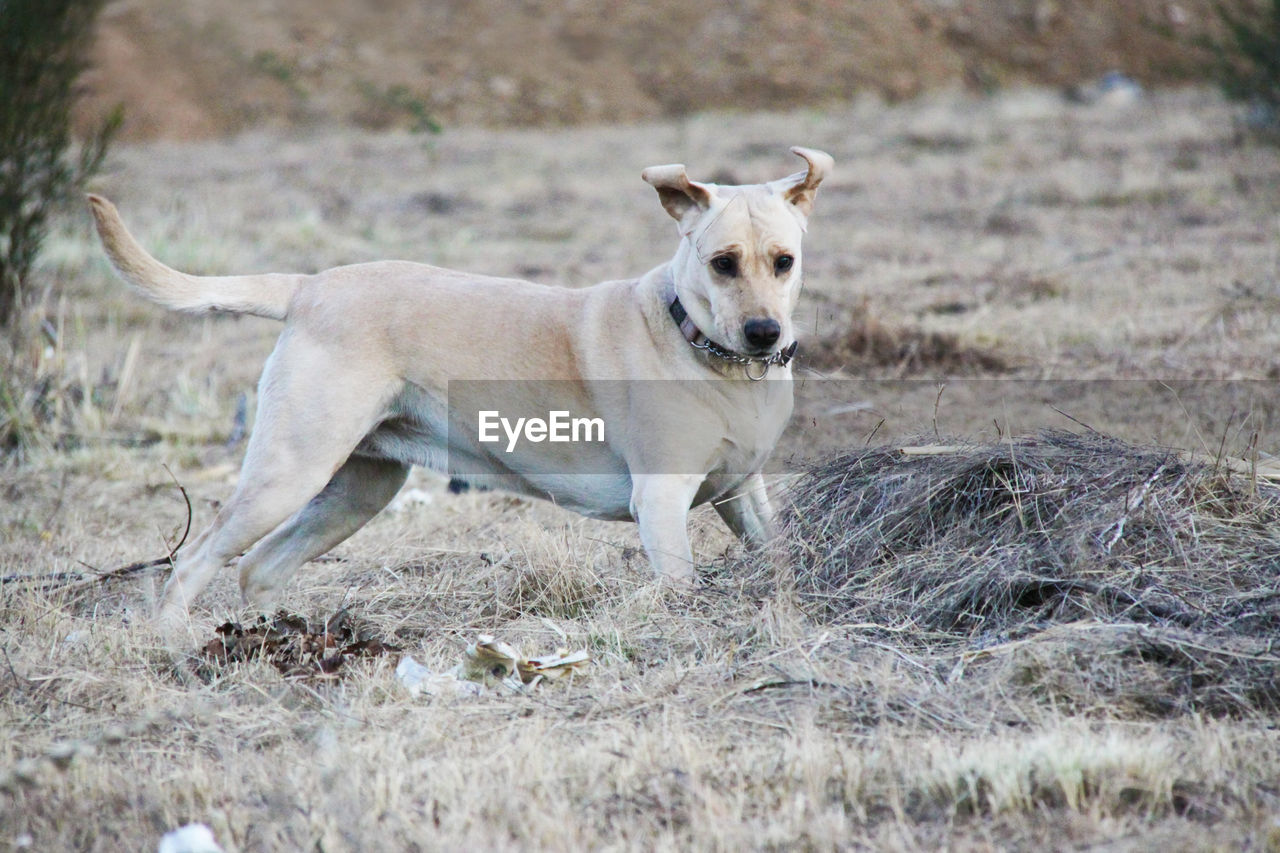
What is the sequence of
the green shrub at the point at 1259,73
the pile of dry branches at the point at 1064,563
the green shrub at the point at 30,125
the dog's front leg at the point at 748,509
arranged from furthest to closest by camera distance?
1. the green shrub at the point at 1259,73
2. the green shrub at the point at 30,125
3. the dog's front leg at the point at 748,509
4. the pile of dry branches at the point at 1064,563

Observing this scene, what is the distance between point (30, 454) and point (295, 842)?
476 centimetres

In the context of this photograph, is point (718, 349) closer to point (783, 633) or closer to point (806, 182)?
point (806, 182)

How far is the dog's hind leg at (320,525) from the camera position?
4543 millimetres

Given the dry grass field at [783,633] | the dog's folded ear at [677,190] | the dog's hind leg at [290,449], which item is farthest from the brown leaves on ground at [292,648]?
the dog's folded ear at [677,190]

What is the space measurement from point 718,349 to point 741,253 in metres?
0.34

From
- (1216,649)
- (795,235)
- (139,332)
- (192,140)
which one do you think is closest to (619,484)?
(795,235)

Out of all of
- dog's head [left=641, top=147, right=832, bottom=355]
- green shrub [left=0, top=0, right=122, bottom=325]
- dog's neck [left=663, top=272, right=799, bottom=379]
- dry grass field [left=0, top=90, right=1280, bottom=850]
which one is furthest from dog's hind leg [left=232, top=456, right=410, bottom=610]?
green shrub [left=0, top=0, right=122, bottom=325]

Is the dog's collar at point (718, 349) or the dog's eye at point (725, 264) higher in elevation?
the dog's eye at point (725, 264)

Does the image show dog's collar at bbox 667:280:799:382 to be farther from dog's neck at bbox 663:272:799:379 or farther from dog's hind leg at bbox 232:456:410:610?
dog's hind leg at bbox 232:456:410:610

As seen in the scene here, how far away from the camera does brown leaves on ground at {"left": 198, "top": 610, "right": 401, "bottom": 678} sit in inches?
141

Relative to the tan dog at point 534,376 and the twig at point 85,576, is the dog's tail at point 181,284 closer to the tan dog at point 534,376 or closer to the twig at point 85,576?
the tan dog at point 534,376

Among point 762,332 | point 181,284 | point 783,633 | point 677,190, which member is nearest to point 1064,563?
point 783,633

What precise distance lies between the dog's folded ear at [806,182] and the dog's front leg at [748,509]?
0.93m

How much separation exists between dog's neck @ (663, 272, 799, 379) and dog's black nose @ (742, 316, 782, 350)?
0.46 feet
